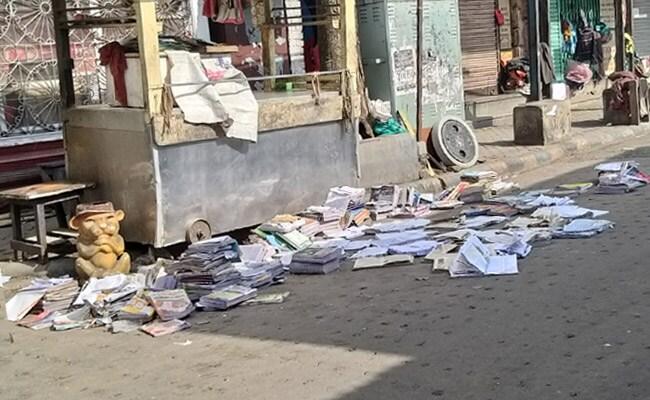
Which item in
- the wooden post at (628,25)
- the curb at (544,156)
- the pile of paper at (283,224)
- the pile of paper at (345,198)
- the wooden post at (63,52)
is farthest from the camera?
the wooden post at (628,25)

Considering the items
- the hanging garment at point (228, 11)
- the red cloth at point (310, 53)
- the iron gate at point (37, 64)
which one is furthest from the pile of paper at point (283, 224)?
the red cloth at point (310, 53)

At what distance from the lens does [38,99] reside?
10.6 meters

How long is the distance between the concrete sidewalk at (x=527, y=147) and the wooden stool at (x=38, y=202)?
4208 millimetres

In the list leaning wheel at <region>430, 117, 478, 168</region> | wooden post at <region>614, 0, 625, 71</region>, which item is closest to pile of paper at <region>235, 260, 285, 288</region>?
leaning wheel at <region>430, 117, 478, 168</region>

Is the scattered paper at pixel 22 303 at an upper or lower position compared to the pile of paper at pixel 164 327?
upper

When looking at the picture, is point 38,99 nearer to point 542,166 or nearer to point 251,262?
point 251,262

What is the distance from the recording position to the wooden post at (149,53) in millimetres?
7898

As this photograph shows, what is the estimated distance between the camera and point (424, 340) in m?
5.67

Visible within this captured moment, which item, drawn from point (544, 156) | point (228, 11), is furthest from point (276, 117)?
point (544, 156)

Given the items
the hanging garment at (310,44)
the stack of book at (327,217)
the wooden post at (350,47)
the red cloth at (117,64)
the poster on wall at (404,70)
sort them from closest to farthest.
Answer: the red cloth at (117,64) → the stack of book at (327,217) → the wooden post at (350,47) → the hanging garment at (310,44) → the poster on wall at (404,70)

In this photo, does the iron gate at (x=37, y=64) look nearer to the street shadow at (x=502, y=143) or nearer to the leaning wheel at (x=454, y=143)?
the leaning wheel at (x=454, y=143)

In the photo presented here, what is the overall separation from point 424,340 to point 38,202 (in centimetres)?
399

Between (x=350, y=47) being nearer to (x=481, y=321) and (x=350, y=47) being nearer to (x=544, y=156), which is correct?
(x=544, y=156)

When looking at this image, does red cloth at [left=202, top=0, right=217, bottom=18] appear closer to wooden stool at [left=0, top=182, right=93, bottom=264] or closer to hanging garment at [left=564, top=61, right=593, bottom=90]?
wooden stool at [left=0, top=182, right=93, bottom=264]
